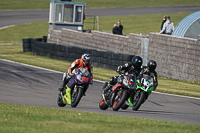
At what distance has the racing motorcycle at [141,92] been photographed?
1043 cm

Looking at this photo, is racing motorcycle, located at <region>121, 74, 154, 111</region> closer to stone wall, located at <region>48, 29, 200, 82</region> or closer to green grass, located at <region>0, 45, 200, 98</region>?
green grass, located at <region>0, 45, 200, 98</region>

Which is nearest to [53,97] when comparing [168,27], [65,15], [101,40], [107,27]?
[168,27]

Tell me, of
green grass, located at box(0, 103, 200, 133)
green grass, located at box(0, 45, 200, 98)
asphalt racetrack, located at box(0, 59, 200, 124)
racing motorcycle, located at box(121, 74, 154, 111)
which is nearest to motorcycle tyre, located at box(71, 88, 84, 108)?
asphalt racetrack, located at box(0, 59, 200, 124)

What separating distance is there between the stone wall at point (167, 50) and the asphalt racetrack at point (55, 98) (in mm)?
3478

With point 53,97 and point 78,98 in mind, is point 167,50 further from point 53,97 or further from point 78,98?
point 78,98

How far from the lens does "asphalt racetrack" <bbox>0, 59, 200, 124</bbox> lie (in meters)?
10.6

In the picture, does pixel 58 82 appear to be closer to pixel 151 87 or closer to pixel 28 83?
pixel 28 83

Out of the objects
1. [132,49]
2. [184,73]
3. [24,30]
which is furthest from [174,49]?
[24,30]

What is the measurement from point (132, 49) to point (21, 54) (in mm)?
8019

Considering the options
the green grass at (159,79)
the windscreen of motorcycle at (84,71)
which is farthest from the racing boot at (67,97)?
the green grass at (159,79)

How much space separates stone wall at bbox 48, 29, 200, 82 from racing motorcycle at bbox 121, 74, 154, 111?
6.99 metres

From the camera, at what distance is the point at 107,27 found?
40875 millimetres

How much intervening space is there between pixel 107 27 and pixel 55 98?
28.6 m

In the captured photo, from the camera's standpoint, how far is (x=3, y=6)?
166 feet
